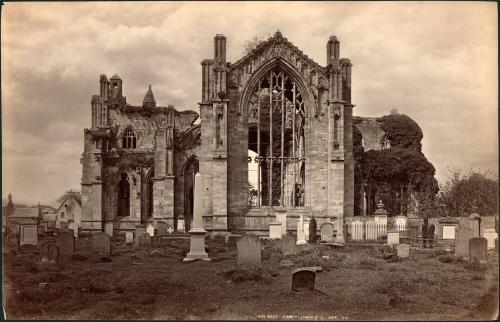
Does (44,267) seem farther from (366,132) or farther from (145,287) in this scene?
(366,132)

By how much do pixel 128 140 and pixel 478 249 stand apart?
114ft

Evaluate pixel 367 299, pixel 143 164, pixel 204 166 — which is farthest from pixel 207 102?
pixel 367 299

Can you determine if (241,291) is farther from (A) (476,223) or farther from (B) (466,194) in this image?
(B) (466,194)

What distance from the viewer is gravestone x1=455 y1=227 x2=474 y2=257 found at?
1934 centimetres

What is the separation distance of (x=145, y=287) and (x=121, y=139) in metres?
34.3

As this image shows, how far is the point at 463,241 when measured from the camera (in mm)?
19641

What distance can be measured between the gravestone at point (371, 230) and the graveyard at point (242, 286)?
8.68 metres

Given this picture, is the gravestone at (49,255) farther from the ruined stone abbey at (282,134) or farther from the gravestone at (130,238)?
the ruined stone abbey at (282,134)

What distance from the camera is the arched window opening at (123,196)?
40781 millimetres

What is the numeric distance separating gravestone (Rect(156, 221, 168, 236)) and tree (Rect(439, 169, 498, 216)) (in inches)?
619

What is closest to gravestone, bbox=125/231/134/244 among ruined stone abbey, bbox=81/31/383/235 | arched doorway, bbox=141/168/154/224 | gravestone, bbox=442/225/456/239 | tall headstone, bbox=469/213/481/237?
ruined stone abbey, bbox=81/31/383/235

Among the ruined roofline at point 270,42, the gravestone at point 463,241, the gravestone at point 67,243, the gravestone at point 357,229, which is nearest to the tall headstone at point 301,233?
the gravestone at point 357,229

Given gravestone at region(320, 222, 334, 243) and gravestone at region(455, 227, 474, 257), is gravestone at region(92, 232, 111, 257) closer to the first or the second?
gravestone at region(320, 222, 334, 243)

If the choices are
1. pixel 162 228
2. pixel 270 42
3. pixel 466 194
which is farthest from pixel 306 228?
pixel 270 42
